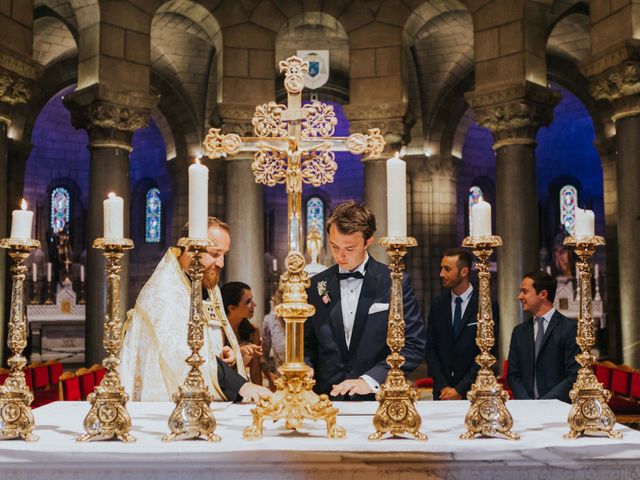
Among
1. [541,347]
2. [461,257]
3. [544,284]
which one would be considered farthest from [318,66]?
[541,347]

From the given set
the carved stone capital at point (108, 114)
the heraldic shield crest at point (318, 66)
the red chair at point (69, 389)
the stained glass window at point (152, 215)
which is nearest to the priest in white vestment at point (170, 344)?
the red chair at point (69, 389)

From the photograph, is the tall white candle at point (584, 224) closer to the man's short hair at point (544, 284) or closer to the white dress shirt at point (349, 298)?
the white dress shirt at point (349, 298)

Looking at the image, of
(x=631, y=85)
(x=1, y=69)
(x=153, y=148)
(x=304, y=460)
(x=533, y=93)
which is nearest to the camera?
(x=304, y=460)

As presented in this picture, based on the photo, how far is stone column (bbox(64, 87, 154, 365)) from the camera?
11.8m

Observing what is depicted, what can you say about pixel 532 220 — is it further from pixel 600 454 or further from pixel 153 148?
pixel 153 148

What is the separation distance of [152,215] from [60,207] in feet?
9.57

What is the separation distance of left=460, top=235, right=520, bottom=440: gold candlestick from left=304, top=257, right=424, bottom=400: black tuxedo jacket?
92cm

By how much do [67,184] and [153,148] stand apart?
10.1 ft

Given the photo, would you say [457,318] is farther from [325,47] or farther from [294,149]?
[325,47]

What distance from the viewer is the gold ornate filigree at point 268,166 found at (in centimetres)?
329

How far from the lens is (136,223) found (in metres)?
24.1

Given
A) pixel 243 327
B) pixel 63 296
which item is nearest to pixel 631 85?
pixel 243 327

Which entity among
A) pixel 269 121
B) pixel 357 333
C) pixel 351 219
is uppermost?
pixel 269 121

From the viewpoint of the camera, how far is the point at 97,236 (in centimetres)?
1183
